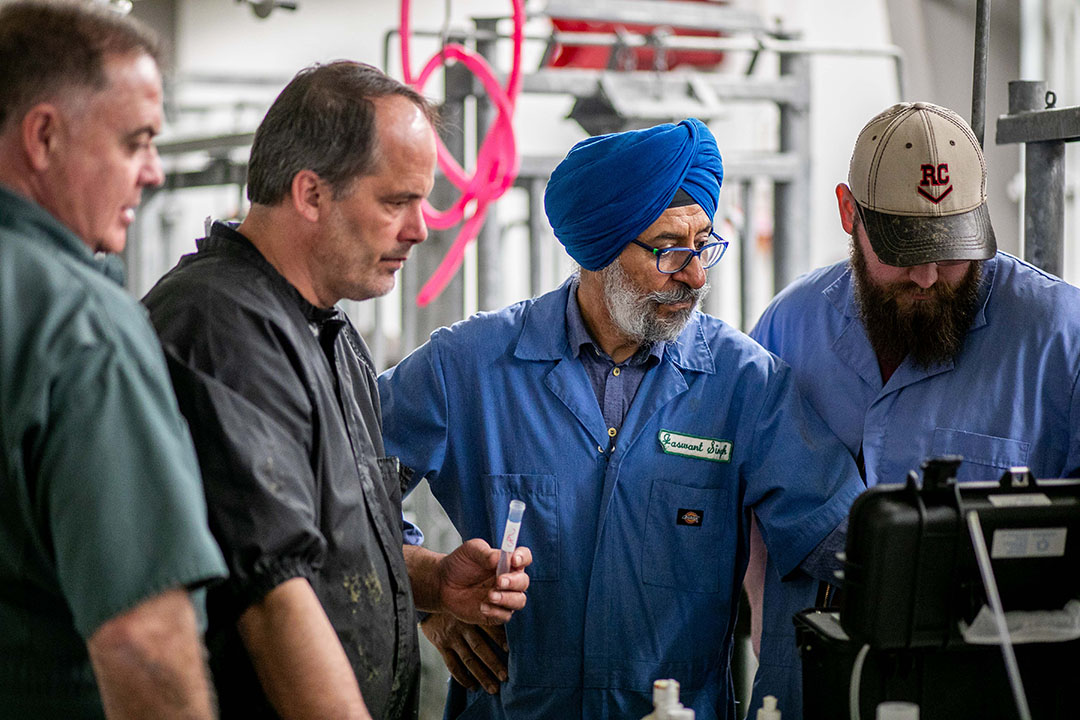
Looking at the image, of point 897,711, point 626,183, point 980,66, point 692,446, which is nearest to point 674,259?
point 626,183

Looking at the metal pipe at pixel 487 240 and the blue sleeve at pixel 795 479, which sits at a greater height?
the metal pipe at pixel 487 240

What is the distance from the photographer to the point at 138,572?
38.0 inches

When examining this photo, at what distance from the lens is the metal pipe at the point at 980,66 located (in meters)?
1.86

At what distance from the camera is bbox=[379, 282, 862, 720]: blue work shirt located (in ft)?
5.79

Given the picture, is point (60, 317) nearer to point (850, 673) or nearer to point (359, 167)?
point (359, 167)

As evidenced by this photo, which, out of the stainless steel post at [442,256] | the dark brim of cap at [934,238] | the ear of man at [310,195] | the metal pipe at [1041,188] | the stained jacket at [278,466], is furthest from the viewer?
the stainless steel post at [442,256]

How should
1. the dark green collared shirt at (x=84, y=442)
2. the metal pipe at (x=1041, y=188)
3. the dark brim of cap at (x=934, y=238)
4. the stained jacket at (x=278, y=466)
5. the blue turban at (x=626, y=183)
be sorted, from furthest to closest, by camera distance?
the metal pipe at (x=1041, y=188), the blue turban at (x=626, y=183), the dark brim of cap at (x=934, y=238), the stained jacket at (x=278, y=466), the dark green collared shirt at (x=84, y=442)

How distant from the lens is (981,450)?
1734mm

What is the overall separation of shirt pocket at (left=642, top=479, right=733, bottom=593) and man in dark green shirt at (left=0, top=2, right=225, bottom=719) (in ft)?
3.01

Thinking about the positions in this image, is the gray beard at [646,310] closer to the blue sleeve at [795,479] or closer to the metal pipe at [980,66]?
the blue sleeve at [795,479]

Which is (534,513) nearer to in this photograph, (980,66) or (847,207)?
(847,207)

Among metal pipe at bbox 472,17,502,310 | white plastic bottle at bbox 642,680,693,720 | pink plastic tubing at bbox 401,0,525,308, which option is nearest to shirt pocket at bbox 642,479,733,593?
white plastic bottle at bbox 642,680,693,720

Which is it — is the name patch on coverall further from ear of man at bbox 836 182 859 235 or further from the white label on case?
the white label on case

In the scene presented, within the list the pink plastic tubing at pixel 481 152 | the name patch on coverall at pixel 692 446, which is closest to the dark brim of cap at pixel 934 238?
the name patch on coverall at pixel 692 446
